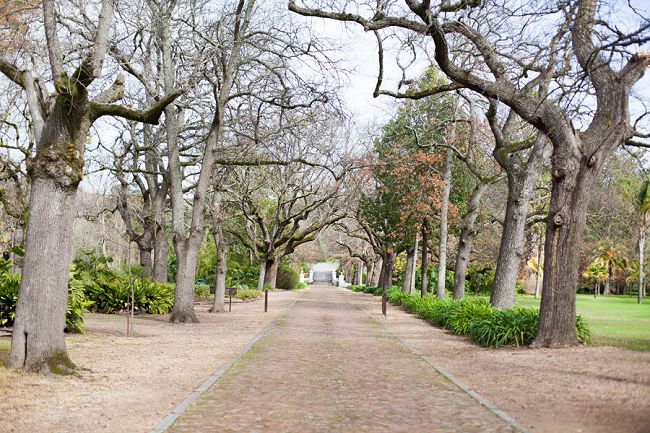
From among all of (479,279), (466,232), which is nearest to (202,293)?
(466,232)

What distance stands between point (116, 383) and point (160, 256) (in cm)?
2089

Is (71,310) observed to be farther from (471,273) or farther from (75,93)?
(471,273)

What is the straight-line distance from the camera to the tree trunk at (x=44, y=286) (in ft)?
29.4

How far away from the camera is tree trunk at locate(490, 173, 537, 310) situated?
17.8 meters

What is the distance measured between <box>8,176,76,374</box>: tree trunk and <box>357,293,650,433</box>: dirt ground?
6090 millimetres

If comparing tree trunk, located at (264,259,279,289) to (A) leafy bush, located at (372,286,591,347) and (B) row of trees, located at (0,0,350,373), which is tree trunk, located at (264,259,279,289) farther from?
(A) leafy bush, located at (372,286,591,347)

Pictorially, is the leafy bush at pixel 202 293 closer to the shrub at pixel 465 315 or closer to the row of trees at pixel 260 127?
the row of trees at pixel 260 127

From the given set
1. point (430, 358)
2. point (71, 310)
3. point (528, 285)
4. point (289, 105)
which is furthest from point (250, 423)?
point (528, 285)

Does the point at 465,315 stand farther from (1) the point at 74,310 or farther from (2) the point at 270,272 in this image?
(2) the point at 270,272

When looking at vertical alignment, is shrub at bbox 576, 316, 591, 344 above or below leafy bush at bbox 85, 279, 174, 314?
above

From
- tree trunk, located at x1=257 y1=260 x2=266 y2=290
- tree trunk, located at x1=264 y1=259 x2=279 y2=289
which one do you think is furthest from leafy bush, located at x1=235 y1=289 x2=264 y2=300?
tree trunk, located at x1=264 y1=259 x2=279 y2=289

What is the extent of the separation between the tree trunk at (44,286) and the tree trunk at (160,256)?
19.0m

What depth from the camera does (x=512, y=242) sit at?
58.4 ft

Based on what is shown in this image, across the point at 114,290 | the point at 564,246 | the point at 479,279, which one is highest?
the point at 564,246
